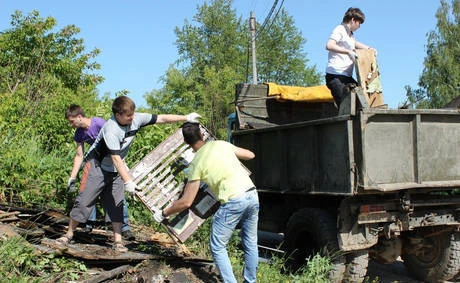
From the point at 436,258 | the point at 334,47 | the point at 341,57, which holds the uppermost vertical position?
the point at 334,47

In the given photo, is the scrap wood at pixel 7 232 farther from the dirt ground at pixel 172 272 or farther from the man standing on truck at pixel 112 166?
the dirt ground at pixel 172 272

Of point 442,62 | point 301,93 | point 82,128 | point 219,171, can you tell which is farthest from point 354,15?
point 442,62

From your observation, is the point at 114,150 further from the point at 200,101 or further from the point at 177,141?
the point at 200,101

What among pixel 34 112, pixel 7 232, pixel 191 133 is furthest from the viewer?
pixel 34 112

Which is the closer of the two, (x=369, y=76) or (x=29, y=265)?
(x=29, y=265)

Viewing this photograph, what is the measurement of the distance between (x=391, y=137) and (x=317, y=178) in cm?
98

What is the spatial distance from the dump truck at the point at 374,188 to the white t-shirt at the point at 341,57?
2.77ft

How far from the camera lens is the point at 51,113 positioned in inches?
384

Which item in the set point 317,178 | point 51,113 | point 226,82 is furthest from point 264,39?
point 317,178

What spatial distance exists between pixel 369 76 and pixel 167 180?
2754mm

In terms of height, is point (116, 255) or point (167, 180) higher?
point (167, 180)

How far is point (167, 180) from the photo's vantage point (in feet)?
18.5

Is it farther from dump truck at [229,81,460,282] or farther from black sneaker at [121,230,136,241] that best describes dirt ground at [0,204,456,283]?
dump truck at [229,81,460,282]

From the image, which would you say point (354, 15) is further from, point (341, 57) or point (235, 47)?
point (235, 47)
